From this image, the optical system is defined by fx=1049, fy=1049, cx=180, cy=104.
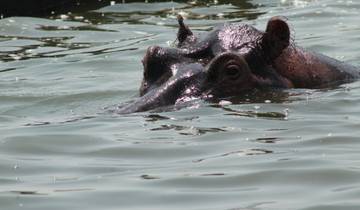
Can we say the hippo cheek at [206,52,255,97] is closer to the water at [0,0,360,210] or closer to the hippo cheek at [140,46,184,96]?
the water at [0,0,360,210]

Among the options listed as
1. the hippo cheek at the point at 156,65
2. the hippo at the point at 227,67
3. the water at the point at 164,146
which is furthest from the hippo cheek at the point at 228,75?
the hippo cheek at the point at 156,65

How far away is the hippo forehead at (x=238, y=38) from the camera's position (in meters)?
8.54

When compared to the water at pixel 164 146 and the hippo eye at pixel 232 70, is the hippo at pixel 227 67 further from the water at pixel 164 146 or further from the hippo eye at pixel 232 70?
the water at pixel 164 146

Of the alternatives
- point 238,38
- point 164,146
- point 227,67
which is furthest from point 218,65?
point 164,146

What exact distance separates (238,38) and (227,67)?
0.52m

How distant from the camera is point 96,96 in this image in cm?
991

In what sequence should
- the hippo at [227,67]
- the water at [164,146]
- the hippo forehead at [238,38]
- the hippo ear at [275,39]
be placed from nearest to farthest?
1. the water at [164,146]
2. the hippo at [227,67]
3. the hippo ear at [275,39]
4. the hippo forehead at [238,38]

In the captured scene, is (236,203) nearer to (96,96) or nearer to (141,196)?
(141,196)

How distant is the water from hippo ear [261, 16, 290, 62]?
0.39 meters

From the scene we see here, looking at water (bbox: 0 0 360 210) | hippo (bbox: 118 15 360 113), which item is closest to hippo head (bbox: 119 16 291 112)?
hippo (bbox: 118 15 360 113)

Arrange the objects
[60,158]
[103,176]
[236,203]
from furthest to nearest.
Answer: [60,158]
[103,176]
[236,203]

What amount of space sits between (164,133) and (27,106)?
2.65 meters

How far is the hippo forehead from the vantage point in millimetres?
8539

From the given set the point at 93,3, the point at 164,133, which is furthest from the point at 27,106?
the point at 93,3
